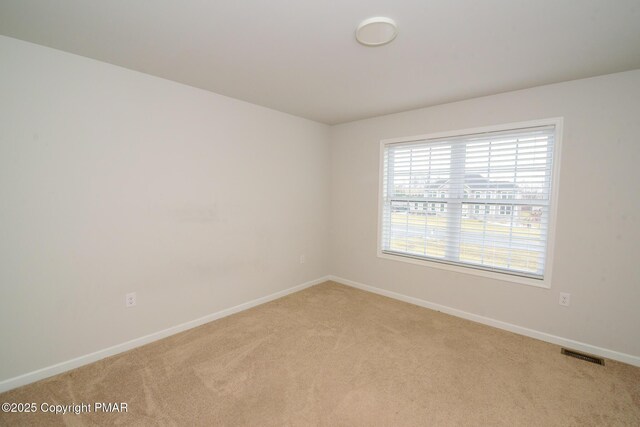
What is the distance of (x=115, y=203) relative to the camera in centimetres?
232

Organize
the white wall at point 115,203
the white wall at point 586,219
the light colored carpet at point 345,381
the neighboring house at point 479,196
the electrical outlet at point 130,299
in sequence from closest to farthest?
1. the light colored carpet at point 345,381
2. the white wall at point 115,203
3. the white wall at point 586,219
4. the electrical outlet at point 130,299
5. the neighboring house at point 479,196

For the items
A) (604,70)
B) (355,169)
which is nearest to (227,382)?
(355,169)

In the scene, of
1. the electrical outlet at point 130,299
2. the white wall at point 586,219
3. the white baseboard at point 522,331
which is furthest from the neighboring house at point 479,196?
the electrical outlet at point 130,299

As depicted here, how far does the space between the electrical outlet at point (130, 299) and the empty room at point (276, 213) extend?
0.02 m

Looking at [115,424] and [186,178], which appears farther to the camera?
[186,178]

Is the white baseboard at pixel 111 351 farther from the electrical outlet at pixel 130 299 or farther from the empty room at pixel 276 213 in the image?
the electrical outlet at pixel 130 299

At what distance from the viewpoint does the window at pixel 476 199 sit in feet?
8.83

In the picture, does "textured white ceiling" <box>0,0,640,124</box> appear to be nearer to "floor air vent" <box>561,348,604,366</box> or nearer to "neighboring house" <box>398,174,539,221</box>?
"neighboring house" <box>398,174,539,221</box>

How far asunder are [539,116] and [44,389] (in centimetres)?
457

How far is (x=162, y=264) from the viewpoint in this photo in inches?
103

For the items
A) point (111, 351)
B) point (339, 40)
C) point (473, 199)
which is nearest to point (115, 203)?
point (111, 351)

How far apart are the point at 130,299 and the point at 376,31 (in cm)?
285

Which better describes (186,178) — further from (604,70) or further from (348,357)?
(604,70)

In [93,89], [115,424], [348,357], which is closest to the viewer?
[115,424]
